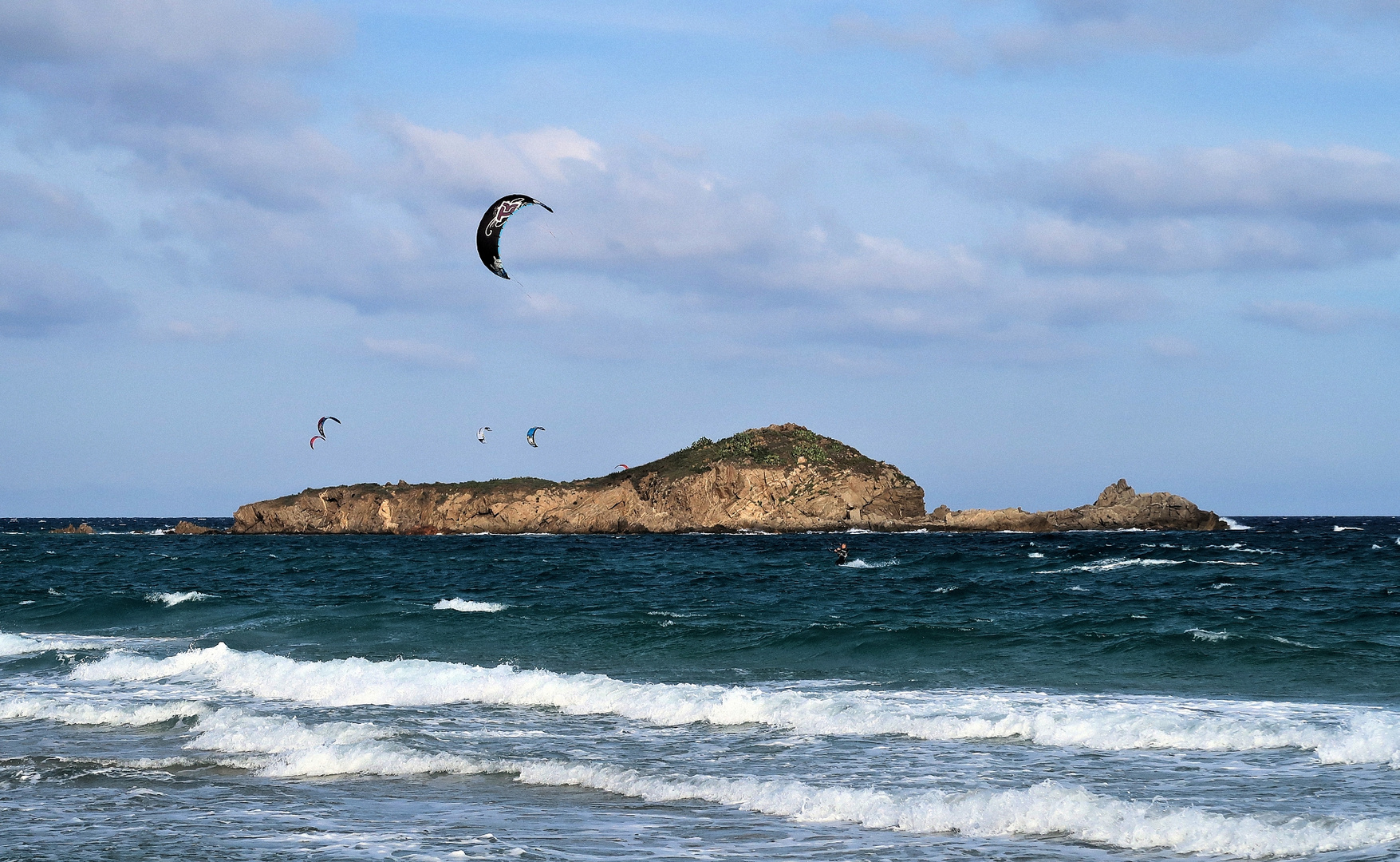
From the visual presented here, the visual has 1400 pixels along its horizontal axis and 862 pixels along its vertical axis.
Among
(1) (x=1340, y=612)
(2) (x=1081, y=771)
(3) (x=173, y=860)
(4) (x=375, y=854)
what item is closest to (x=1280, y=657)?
(1) (x=1340, y=612)

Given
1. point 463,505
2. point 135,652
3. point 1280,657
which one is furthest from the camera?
point 463,505

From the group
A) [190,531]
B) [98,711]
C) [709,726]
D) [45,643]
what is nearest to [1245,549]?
[709,726]

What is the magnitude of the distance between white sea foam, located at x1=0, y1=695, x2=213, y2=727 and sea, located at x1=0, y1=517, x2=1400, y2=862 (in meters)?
0.09

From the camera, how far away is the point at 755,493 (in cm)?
13262

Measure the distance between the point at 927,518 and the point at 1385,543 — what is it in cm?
5766

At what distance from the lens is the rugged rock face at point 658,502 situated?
13075 centimetres

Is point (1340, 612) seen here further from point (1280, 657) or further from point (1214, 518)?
point (1214, 518)

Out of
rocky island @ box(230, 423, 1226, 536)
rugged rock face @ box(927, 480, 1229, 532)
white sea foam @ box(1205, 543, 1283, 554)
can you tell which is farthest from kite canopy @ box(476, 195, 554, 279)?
rugged rock face @ box(927, 480, 1229, 532)

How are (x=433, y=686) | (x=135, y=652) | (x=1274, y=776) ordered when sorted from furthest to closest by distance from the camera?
(x=135, y=652) → (x=433, y=686) → (x=1274, y=776)

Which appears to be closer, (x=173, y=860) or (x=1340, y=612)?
(x=173, y=860)

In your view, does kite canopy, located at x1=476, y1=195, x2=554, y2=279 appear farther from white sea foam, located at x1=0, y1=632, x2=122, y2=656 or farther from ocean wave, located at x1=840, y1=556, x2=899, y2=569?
ocean wave, located at x1=840, y1=556, x2=899, y2=569

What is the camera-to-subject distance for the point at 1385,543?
78500 millimetres

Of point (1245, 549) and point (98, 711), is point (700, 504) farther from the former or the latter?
point (98, 711)

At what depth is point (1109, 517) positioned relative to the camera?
123 meters
